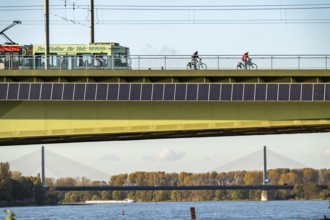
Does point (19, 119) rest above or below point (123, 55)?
below

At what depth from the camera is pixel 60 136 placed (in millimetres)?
93312

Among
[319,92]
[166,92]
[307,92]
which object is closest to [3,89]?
[166,92]

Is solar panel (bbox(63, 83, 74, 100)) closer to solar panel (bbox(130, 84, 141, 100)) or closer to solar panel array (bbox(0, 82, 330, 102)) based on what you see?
solar panel array (bbox(0, 82, 330, 102))

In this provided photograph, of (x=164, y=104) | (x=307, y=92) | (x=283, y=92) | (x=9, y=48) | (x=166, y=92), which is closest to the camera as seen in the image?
(x=283, y=92)

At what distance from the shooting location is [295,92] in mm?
89875

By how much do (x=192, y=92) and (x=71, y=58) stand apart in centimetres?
1139

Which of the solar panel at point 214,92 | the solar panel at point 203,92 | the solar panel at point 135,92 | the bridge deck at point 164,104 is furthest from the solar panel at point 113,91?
the solar panel at point 214,92

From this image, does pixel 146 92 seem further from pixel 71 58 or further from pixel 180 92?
pixel 71 58

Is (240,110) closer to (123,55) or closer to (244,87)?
(244,87)

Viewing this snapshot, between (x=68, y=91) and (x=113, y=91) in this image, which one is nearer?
(x=113, y=91)

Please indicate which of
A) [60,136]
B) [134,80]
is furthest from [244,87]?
[60,136]

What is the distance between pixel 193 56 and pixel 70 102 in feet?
36.6

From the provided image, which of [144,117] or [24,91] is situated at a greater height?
[24,91]

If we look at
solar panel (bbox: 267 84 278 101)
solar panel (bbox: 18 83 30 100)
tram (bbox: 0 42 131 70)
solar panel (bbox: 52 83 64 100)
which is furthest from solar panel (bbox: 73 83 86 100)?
solar panel (bbox: 267 84 278 101)
